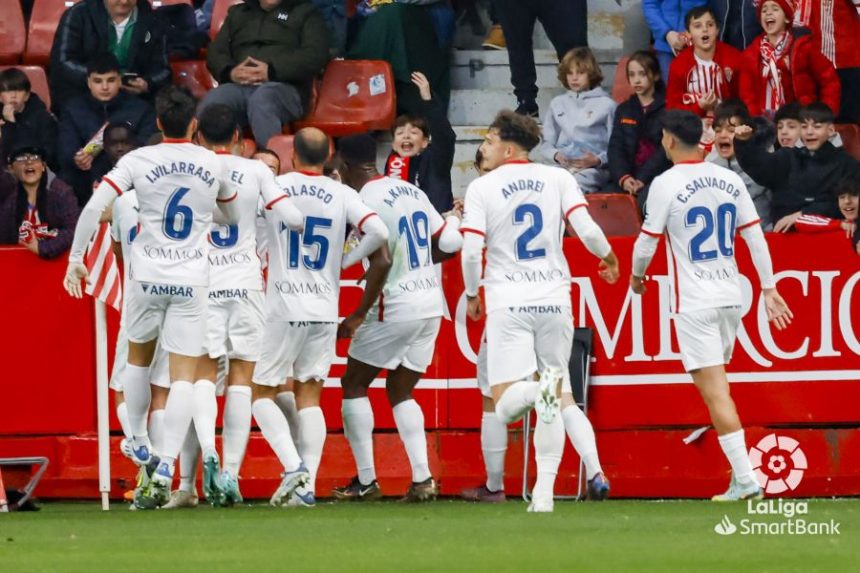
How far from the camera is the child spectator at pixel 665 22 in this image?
51.5 ft

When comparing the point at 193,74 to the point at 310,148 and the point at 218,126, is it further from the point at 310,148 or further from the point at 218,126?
the point at 218,126

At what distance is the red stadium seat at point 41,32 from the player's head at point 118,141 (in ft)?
9.29

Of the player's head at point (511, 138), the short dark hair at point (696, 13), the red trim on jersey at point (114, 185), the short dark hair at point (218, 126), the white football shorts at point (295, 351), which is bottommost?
the white football shorts at point (295, 351)

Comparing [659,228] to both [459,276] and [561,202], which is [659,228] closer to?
[561,202]

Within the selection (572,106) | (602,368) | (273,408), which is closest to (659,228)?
(602,368)

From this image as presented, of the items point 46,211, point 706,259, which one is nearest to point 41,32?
point 46,211

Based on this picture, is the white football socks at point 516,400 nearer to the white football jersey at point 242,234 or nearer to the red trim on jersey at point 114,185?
the white football jersey at point 242,234

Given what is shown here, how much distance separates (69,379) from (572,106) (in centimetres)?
468

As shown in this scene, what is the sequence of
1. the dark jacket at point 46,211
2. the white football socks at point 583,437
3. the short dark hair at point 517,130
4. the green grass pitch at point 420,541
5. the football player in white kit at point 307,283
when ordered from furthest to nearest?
the dark jacket at point 46,211, the football player in white kit at point 307,283, the white football socks at point 583,437, the short dark hair at point 517,130, the green grass pitch at point 420,541

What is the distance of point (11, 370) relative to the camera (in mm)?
13234

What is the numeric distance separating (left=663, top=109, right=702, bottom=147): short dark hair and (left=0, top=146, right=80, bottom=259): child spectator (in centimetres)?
424

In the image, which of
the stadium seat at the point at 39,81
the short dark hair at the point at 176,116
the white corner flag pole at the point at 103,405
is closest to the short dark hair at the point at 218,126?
the short dark hair at the point at 176,116

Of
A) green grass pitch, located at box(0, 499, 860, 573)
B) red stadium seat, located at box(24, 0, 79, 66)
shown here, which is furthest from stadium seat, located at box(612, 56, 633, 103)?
green grass pitch, located at box(0, 499, 860, 573)

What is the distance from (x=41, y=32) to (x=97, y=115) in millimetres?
2255
